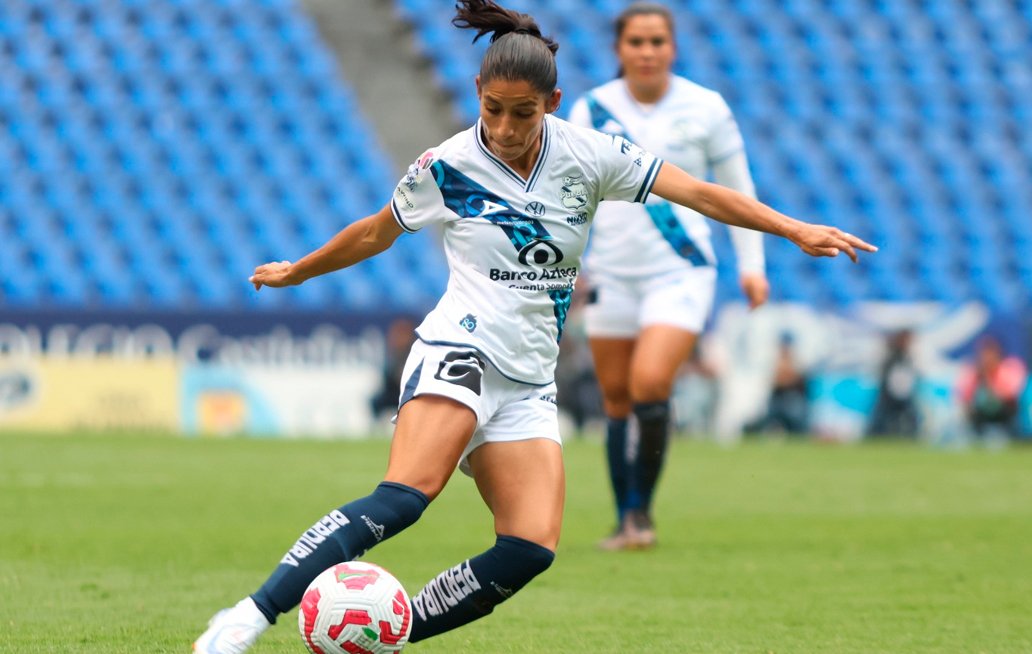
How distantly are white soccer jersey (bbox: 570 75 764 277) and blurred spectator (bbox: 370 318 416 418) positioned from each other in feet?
29.6

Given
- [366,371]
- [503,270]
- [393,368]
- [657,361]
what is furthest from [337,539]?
[366,371]

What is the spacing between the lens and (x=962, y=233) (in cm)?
2088

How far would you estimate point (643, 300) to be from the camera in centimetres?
762

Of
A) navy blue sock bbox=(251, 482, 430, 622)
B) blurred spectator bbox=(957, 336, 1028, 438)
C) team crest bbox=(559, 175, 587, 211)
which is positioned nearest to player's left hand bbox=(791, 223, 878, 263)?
team crest bbox=(559, 175, 587, 211)

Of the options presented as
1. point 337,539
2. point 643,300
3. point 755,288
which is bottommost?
point 337,539

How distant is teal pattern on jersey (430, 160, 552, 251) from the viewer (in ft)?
14.5

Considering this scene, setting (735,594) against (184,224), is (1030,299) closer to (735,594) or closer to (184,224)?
(184,224)

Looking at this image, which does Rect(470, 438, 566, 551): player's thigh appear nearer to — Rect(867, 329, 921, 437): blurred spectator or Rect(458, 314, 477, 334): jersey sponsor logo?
Rect(458, 314, 477, 334): jersey sponsor logo

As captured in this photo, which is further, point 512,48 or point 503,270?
point 503,270

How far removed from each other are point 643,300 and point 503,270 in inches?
128

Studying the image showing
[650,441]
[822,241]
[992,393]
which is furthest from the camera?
[992,393]

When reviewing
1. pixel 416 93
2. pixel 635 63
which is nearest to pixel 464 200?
pixel 635 63

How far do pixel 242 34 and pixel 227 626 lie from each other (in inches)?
714

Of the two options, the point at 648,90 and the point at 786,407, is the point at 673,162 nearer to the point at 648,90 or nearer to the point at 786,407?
the point at 648,90
